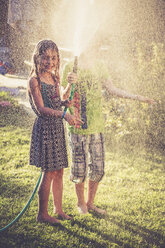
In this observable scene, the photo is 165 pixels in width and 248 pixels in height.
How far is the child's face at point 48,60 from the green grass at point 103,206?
1.45m

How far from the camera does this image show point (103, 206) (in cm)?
263

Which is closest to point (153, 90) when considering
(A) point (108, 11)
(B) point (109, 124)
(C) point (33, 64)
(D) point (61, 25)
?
(B) point (109, 124)

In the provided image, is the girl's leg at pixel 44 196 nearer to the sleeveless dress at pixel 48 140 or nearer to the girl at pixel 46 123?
the girl at pixel 46 123

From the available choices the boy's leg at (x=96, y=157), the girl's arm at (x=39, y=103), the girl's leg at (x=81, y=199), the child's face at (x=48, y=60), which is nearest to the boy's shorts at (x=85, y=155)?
the boy's leg at (x=96, y=157)

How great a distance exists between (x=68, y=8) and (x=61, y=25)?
1.99ft

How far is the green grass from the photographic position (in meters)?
2.04

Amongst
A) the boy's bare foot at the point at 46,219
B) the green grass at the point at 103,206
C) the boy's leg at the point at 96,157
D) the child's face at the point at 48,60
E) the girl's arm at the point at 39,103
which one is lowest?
the green grass at the point at 103,206

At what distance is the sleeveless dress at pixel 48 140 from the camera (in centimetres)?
203

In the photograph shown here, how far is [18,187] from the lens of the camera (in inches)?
112

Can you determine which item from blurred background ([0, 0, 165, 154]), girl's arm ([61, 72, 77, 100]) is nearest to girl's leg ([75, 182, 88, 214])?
girl's arm ([61, 72, 77, 100])

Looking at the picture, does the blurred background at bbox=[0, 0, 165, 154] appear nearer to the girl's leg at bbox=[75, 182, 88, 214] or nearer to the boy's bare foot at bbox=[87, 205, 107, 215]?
the girl's leg at bbox=[75, 182, 88, 214]

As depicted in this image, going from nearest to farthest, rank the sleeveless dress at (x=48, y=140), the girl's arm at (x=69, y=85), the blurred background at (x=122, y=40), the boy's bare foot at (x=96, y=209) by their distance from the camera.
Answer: the girl's arm at (x=69, y=85) → the sleeveless dress at (x=48, y=140) → the blurred background at (x=122, y=40) → the boy's bare foot at (x=96, y=209)

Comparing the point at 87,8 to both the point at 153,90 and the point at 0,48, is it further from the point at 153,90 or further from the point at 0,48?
the point at 0,48

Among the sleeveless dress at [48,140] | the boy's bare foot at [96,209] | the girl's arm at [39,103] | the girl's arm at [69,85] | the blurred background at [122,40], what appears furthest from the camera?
the boy's bare foot at [96,209]
